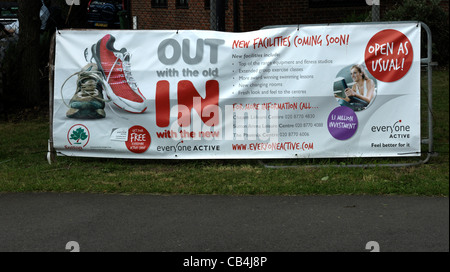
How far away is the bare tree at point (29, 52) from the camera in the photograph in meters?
11.6

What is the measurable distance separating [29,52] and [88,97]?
425 cm

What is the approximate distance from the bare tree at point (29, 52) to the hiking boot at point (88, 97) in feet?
13.4

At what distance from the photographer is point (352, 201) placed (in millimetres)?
6195

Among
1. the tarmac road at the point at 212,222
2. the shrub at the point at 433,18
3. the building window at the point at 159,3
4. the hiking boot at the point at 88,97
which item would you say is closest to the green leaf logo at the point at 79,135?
the hiking boot at the point at 88,97

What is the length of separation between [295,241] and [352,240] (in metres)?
0.45

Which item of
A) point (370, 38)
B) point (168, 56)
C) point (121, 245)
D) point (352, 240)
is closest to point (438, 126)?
point (370, 38)

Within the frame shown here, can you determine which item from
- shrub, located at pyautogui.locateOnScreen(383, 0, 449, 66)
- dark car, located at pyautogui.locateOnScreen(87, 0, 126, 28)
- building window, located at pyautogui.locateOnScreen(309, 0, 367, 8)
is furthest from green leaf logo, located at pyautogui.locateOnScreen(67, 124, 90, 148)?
dark car, located at pyautogui.locateOnScreen(87, 0, 126, 28)

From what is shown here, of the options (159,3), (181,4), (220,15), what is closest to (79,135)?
(220,15)

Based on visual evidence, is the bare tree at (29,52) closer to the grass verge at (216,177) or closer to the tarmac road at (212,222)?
the grass verge at (216,177)

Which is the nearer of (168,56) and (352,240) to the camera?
(352,240)

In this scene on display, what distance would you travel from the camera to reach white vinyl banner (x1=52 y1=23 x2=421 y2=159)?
24.7 ft

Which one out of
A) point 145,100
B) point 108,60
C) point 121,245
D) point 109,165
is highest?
point 108,60

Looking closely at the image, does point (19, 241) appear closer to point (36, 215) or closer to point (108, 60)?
point (36, 215)

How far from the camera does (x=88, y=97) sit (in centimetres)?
791
